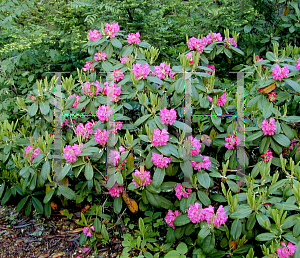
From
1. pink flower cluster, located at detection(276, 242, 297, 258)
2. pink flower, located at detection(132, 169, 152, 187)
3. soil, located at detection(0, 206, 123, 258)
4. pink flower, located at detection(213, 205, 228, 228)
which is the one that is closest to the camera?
pink flower cluster, located at detection(276, 242, 297, 258)

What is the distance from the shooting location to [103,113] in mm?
1932

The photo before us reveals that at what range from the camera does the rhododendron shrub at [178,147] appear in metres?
1.72

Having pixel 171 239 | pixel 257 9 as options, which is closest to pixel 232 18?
pixel 257 9

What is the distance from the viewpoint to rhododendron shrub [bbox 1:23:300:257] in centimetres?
172

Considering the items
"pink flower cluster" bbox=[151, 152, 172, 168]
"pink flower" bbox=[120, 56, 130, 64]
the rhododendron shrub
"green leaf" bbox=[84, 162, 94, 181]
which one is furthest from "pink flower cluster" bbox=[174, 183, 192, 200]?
"pink flower" bbox=[120, 56, 130, 64]

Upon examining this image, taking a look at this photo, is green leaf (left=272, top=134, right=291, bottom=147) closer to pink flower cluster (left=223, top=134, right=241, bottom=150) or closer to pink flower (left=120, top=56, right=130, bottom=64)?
pink flower cluster (left=223, top=134, right=241, bottom=150)

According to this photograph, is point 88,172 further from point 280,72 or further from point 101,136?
point 280,72

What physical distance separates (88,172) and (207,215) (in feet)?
2.28

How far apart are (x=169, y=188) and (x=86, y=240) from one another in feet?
2.19

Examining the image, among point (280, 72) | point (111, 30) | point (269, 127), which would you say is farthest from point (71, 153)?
point (280, 72)

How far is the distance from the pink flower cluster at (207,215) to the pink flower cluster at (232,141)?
16.8 inches

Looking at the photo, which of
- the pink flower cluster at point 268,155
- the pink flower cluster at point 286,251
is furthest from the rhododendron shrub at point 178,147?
the pink flower cluster at point 286,251

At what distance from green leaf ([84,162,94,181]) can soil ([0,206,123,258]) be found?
1.76 ft

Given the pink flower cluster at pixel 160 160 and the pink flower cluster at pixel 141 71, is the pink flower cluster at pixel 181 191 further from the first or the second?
the pink flower cluster at pixel 141 71
